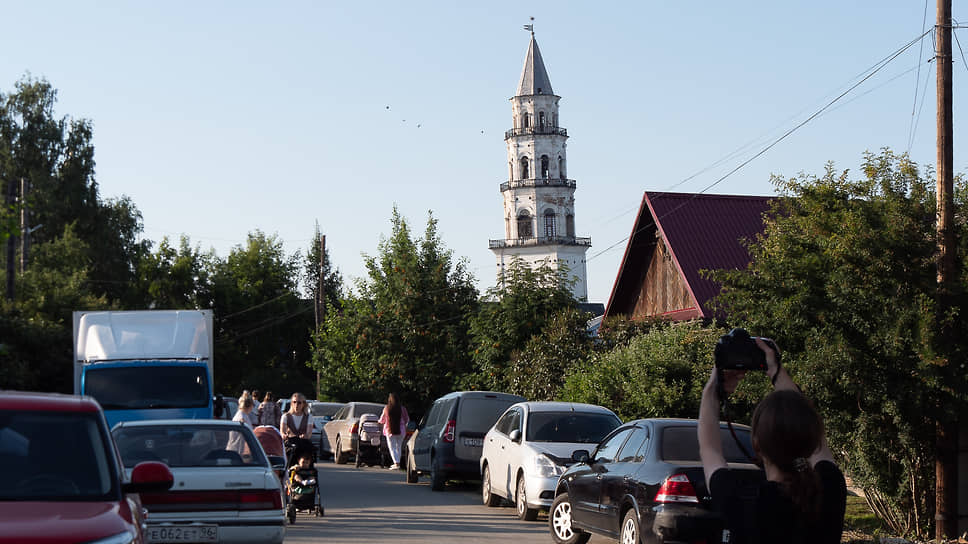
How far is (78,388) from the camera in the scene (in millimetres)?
21484

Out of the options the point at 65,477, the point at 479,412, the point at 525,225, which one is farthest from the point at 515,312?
the point at 525,225

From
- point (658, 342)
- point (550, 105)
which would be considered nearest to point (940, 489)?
point (658, 342)

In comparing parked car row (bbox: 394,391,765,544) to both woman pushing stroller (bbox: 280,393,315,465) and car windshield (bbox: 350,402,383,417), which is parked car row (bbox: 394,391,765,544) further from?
car windshield (bbox: 350,402,383,417)

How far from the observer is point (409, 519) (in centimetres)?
1642

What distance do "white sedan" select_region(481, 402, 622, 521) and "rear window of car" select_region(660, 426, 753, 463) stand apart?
4117mm

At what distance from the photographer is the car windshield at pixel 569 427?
16656 mm

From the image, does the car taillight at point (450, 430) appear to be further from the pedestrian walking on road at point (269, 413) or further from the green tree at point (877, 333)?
the green tree at point (877, 333)

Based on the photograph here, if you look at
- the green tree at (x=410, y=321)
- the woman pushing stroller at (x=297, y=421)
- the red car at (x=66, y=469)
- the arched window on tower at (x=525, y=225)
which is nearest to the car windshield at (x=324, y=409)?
the green tree at (x=410, y=321)

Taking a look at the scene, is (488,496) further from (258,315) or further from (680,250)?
(258,315)

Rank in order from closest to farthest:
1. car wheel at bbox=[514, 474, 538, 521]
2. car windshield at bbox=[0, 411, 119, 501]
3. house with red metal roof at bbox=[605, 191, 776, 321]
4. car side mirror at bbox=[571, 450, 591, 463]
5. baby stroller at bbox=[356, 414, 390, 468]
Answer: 1. car windshield at bbox=[0, 411, 119, 501]
2. car side mirror at bbox=[571, 450, 591, 463]
3. car wheel at bbox=[514, 474, 538, 521]
4. baby stroller at bbox=[356, 414, 390, 468]
5. house with red metal roof at bbox=[605, 191, 776, 321]

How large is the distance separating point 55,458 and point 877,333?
35.4 feet

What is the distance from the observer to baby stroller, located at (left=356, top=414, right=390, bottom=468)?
29234 mm

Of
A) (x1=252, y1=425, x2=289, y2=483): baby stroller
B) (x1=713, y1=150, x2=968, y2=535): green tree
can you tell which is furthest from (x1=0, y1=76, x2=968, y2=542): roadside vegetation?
(x1=252, y1=425, x2=289, y2=483): baby stroller

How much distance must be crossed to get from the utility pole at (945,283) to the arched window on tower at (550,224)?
91032 millimetres
